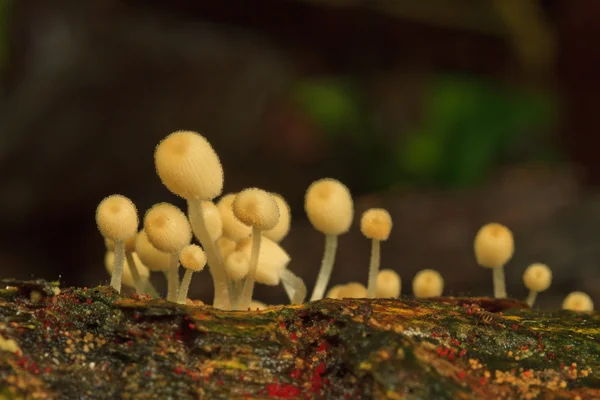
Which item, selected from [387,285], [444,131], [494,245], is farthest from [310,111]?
[494,245]

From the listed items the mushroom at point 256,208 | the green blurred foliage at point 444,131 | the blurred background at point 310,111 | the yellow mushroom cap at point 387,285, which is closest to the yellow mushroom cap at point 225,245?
the mushroom at point 256,208

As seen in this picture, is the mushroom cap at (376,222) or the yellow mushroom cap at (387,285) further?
the yellow mushroom cap at (387,285)

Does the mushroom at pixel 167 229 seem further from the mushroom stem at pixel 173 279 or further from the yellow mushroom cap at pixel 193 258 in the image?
the mushroom stem at pixel 173 279

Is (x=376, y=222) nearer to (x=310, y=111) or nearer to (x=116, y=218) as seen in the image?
(x=116, y=218)

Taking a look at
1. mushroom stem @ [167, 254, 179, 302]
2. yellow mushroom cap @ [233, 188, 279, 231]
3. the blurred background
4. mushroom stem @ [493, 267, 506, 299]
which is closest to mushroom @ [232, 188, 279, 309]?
yellow mushroom cap @ [233, 188, 279, 231]

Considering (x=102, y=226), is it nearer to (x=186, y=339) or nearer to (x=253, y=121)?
(x=186, y=339)
